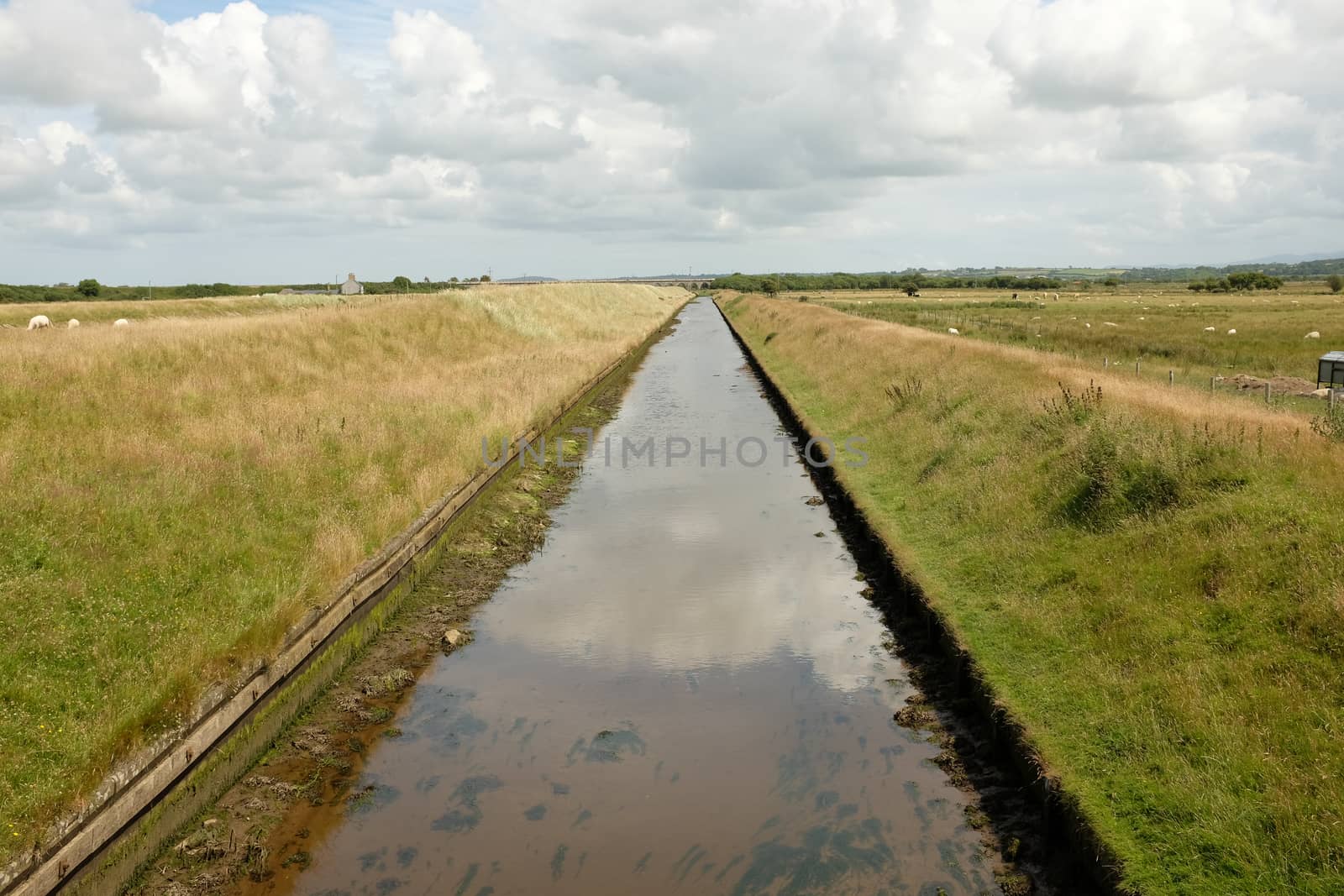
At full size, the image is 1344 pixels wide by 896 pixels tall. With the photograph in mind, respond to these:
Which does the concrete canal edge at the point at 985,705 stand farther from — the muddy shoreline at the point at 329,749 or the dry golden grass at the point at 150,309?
the dry golden grass at the point at 150,309

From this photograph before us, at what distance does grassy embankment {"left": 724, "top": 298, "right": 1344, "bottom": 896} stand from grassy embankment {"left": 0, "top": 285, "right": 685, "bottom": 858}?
22.2 feet

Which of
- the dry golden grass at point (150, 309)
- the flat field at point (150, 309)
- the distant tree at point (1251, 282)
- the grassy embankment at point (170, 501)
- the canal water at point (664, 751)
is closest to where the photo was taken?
the canal water at point (664, 751)

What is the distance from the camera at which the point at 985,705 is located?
27.4ft

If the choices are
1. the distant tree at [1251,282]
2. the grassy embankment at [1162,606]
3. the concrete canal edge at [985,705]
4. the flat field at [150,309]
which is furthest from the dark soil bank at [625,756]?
the distant tree at [1251,282]

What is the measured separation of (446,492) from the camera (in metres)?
15.3

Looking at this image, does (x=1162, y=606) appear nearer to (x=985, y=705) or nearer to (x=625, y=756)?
(x=985, y=705)

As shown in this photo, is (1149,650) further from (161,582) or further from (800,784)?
(161,582)

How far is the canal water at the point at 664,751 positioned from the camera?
656cm

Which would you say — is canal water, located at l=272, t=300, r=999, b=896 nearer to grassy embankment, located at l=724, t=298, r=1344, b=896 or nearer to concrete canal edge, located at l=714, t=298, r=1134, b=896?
concrete canal edge, located at l=714, t=298, r=1134, b=896

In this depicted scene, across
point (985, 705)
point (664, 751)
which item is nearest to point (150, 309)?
point (664, 751)

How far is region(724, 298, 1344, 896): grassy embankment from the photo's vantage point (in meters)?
5.90

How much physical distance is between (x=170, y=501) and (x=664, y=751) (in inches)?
261

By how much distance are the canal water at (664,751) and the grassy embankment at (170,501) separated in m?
1.75

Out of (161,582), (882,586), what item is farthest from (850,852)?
(161,582)
